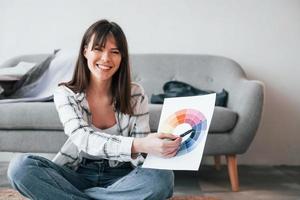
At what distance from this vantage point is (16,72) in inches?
76.8

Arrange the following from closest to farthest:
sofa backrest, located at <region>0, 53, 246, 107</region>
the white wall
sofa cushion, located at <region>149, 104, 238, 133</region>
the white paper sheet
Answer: the white paper sheet < sofa cushion, located at <region>149, 104, 238, 133</region> < sofa backrest, located at <region>0, 53, 246, 107</region> < the white wall

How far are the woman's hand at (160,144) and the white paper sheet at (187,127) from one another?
0.9 inches

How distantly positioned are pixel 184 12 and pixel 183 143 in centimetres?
140

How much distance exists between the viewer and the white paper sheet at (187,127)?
97 cm

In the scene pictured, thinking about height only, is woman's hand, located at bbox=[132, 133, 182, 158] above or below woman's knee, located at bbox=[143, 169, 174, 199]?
above

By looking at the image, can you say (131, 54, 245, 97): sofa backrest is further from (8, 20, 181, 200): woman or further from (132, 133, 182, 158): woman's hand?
(132, 133, 182, 158): woman's hand

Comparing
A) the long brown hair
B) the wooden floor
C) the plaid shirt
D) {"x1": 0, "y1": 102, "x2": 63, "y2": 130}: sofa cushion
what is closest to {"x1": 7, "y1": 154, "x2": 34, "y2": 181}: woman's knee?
the plaid shirt

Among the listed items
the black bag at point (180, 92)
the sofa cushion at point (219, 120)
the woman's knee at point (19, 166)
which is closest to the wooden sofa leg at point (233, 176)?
the sofa cushion at point (219, 120)

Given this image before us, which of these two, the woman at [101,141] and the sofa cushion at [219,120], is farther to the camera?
the sofa cushion at [219,120]

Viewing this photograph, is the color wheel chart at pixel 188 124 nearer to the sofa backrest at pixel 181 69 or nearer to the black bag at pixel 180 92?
the black bag at pixel 180 92

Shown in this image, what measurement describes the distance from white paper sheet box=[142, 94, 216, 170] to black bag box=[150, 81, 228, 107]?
0.76 metres

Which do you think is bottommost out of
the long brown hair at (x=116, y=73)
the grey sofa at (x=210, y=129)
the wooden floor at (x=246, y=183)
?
the wooden floor at (x=246, y=183)

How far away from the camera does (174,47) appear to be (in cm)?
226

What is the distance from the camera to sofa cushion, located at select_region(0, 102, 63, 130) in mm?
1606
